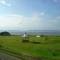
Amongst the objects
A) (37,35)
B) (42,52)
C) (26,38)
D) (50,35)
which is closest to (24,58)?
(42,52)

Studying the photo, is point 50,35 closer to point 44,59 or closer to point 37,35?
point 37,35

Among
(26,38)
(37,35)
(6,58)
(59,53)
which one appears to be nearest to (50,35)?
(37,35)

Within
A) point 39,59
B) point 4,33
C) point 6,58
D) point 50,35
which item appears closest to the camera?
point 39,59

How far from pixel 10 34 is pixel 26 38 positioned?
62.0 ft

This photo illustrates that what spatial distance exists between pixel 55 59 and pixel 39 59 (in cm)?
140

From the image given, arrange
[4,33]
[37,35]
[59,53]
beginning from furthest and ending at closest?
[4,33] < [37,35] < [59,53]

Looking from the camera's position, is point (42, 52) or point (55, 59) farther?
point (42, 52)

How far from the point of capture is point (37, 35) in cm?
4259

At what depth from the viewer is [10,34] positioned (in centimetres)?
4962

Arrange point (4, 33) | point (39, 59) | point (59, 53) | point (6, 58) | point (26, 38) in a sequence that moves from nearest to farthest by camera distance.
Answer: point (39, 59), point (6, 58), point (59, 53), point (26, 38), point (4, 33)

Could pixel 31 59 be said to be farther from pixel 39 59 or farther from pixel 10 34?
pixel 10 34

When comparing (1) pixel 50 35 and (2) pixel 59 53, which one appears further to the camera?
(1) pixel 50 35

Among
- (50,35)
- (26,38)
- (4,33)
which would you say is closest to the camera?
(26,38)

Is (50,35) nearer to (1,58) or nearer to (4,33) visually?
(4,33)
